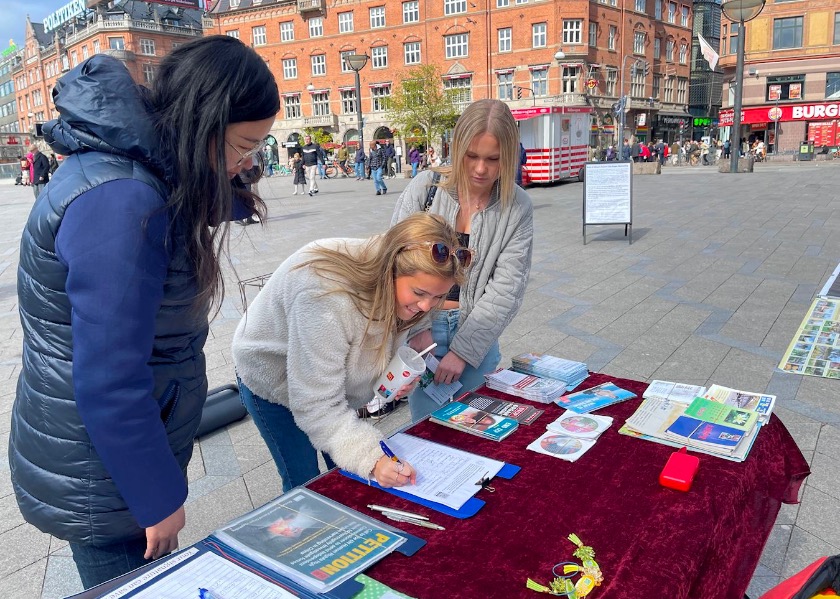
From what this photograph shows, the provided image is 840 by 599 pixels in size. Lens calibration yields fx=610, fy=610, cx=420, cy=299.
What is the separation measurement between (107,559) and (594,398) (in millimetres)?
1673

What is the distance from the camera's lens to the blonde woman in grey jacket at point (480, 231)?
104 inches

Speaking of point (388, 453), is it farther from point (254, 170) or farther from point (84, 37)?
point (84, 37)

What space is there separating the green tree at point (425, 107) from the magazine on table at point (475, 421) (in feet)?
118

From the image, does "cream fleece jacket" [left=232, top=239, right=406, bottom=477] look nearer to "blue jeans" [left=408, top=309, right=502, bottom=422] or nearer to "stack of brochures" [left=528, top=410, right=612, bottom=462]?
"stack of brochures" [left=528, top=410, right=612, bottom=462]

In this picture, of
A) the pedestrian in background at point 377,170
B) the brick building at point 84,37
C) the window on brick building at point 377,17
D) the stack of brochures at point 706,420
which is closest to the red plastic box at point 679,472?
the stack of brochures at point 706,420

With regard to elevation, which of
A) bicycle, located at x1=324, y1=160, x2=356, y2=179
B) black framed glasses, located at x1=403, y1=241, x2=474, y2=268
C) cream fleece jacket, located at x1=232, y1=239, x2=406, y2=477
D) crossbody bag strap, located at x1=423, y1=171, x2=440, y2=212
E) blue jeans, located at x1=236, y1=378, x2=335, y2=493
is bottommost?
blue jeans, located at x1=236, y1=378, x2=335, y2=493

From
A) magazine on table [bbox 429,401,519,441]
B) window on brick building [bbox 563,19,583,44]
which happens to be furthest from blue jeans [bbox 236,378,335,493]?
window on brick building [bbox 563,19,583,44]

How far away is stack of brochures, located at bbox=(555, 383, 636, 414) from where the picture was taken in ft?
7.36

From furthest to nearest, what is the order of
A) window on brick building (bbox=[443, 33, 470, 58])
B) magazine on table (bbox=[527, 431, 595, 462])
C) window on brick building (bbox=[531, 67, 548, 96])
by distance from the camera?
1. window on brick building (bbox=[443, 33, 470, 58])
2. window on brick building (bbox=[531, 67, 548, 96])
3. magazine on table (bbox=[527, 431, 595, 462])

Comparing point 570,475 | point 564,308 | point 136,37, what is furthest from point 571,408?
point 136,37

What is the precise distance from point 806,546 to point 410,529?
1994mm

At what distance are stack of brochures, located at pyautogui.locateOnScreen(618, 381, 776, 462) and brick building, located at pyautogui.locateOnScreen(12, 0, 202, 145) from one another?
5522cm

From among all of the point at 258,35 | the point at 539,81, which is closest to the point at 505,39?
the point at 539,81

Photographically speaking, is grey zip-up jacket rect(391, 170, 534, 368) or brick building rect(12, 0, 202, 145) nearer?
grey zip-up jacket rect(391, 170, 534, 368)
